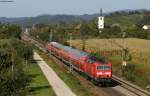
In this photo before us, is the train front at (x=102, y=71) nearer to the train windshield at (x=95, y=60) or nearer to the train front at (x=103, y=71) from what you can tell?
the train front at (x=103, y=71)

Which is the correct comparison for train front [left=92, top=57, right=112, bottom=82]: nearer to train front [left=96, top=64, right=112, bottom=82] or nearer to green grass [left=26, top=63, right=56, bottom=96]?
train front [left=96, top=64, right=112, bottom=82]

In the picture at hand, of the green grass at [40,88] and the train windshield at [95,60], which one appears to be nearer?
the green grass at [40,88]

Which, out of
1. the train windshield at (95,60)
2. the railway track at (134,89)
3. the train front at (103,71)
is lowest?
the railway track at (134,89)

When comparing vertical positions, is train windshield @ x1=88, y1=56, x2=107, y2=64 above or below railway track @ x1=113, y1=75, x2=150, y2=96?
above

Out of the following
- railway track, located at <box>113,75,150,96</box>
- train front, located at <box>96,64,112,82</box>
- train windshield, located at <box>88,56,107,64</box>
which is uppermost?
train windshield, located at <box>88,56,107,64</box>

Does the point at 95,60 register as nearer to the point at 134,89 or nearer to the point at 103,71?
the point at 103,71

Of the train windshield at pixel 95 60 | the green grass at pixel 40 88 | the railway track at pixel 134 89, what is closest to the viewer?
the green grass at pixel 40 88

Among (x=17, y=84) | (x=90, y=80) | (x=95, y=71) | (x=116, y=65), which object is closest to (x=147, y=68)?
(x=116, y=65)

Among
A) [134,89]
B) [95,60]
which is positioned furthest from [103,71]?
[134,89]

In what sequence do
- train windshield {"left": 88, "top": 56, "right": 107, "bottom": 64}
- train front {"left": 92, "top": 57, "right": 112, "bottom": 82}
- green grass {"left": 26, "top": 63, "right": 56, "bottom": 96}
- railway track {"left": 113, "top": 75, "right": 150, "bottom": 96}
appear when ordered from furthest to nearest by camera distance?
train windshield {"left": 88, "top": 56, "right": 107, "bottom": 64}, train front {"left": 92, "top": 57, "right": 112, "bottom": 82}, railway track {"left": 113, "top": 75, "right": 150, "bottom": 96}, green grass {"left": 26, "top": 63, "right": 56, "bottom": 96}

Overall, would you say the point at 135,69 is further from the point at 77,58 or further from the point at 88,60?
the point at 88,60

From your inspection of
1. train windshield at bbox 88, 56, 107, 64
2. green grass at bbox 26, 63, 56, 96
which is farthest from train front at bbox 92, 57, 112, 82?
green grass at bbox 26, 63, 56, 96

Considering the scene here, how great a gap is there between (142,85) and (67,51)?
2449 cm

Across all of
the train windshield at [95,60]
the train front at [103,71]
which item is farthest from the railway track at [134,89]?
the train windshield at [95,60]
